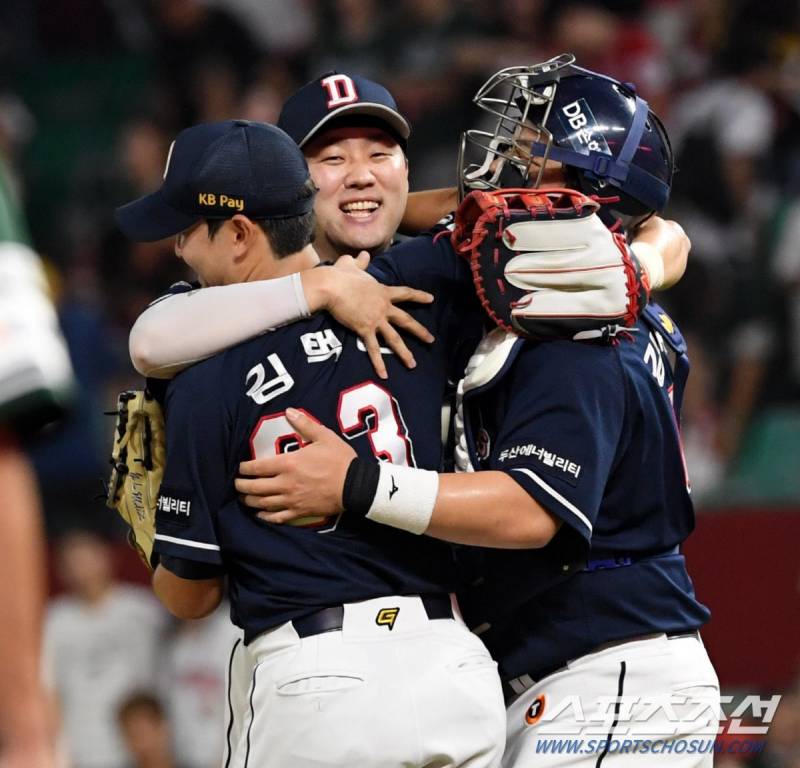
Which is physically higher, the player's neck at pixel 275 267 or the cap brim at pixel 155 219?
the cap brim at pixel 155 219

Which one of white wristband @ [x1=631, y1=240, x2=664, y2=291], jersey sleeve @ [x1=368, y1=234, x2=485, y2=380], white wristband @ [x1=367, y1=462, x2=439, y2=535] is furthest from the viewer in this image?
white wristband @ [x1=631, y1=240, x2=664, y2=291]

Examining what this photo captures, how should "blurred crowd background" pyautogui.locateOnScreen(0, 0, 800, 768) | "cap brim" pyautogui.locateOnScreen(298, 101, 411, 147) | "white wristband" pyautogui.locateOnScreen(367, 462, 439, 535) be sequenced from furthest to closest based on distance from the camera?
"blurred crowd background" pyautogui.locateOnScreen(0, 0, 800, 768) < "cap brim" pyautogui.locateOnScreen(298, 101, 411, 147) < "white wristband" pyautogui.locateOnScreen(367, 462, 439, 535)

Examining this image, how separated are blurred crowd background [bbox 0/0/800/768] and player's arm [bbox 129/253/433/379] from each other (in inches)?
134

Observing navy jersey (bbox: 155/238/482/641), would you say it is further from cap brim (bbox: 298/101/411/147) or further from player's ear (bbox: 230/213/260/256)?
cap brim (bbox: 298/101/411/147)

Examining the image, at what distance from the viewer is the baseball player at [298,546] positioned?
298cm

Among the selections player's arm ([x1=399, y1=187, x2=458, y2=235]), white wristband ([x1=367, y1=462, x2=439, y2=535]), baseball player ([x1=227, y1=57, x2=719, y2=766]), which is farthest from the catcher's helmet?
white wristband ([x1=367, y1=462, x2=439, y2=535])

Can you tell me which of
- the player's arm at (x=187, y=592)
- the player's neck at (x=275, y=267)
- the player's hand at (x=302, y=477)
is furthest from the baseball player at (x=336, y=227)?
the player's arm at (x=187, y=592)

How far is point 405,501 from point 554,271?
0.60 metres

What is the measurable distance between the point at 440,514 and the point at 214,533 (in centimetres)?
52

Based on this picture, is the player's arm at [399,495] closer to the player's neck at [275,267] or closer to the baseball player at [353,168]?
the player's neck at [275,267]

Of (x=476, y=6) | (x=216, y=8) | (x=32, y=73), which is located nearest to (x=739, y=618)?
(x=476, y=6)

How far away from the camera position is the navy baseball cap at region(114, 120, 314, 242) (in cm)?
314

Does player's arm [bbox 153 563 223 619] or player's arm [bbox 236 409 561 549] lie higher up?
player's arm [bbox 236 409 561 549]

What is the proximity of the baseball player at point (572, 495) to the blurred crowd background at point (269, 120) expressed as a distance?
2.75 metres
